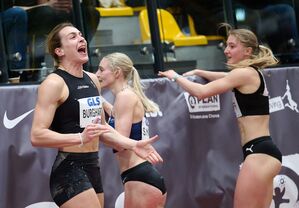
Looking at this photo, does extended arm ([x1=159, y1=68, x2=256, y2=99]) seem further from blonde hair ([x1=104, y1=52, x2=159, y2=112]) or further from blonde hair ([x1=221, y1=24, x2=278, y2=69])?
blonde hair ([x1=104, y1=52, x2=159, y2=112])

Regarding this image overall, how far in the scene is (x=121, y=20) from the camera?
321 inches

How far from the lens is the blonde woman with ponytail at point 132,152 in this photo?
5.95 metres

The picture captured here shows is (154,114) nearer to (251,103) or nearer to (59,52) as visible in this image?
(251,103)

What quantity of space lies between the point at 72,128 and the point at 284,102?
3.27 m

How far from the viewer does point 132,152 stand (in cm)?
600

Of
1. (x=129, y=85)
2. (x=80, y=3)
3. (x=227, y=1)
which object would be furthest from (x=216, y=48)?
(x=129, y=85)

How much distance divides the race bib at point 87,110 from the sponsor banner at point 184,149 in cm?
106

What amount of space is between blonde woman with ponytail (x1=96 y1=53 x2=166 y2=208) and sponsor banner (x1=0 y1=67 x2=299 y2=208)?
52 centimetres

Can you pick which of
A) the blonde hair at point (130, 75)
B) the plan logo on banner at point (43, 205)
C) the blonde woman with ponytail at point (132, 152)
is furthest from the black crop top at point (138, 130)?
the plan logo on banner at point (43, 205)

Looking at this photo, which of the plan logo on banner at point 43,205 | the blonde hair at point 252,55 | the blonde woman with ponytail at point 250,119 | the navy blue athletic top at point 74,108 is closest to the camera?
the navy blue athletic top at point 74,108

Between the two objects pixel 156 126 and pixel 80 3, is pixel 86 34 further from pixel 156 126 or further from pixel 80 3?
pixel 156 126

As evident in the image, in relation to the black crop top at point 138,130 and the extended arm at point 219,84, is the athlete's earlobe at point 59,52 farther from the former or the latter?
the extended arm at point 219,84

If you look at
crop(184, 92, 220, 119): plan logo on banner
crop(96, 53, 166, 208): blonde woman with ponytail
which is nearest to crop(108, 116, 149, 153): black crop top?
crop(96, 53, 166, 208): blonde woman with ponytail

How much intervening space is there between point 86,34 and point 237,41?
175cm
